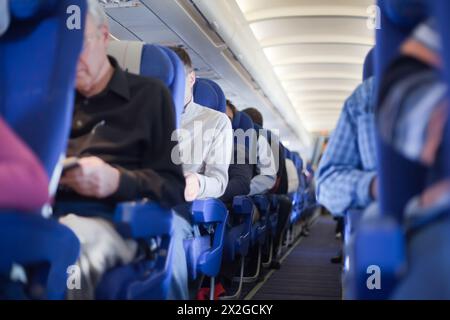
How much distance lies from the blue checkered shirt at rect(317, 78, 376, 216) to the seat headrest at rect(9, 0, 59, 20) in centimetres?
96

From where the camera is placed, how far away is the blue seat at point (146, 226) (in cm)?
161

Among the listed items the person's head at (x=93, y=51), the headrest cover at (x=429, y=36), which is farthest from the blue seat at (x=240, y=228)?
the headrest cover at (x=429, y=36)

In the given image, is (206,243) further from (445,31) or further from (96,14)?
(445,31)

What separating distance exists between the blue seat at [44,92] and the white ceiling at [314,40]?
690 centimetres

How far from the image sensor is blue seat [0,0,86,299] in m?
1.45

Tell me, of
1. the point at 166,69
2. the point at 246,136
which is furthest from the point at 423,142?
the point at 246,136

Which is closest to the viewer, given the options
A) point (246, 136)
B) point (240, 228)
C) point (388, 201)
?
point (388, 201)

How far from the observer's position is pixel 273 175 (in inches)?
193

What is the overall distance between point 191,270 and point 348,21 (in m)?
7.02

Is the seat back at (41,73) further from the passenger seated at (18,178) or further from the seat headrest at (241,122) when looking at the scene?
the seat headrest at (241,122)

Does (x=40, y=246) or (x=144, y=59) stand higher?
(x=144, y=59)

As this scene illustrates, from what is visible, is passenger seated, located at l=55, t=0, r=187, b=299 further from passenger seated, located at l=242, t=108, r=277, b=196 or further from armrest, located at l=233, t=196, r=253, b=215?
passenger seated, located at l=242, t=108, r=277, b=196

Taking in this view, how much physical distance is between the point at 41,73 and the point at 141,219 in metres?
0.53

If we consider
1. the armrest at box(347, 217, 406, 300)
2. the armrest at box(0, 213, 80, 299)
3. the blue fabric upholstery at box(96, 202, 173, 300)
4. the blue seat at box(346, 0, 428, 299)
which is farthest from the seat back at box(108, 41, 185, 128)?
the armrest at box(347, 217, 406, 300)
